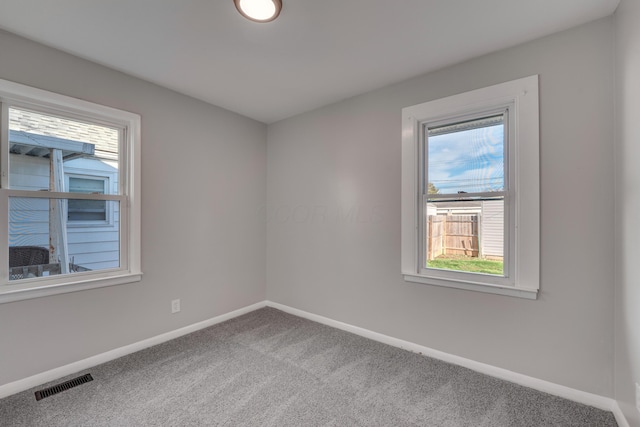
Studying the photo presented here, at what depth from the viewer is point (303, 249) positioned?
339 centimetres

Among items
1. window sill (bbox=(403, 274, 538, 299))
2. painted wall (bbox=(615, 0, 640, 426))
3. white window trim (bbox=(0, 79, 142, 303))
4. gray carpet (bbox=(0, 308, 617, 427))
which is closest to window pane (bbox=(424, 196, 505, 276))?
window sill (bbox=(403, 274, 538, 299))

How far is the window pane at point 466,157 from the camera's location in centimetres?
222

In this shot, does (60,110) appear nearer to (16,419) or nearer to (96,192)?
Answer: (96,192)

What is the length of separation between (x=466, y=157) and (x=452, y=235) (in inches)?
26.0

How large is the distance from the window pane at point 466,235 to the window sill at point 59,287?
264 centimetres

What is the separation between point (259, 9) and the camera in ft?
5.47

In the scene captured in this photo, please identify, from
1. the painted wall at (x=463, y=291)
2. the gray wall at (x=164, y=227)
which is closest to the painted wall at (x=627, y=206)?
the painted wall at (x=463, y=291)

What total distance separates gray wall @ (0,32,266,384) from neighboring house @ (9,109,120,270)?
0.79ft

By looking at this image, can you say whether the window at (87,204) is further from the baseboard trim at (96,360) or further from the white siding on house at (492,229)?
the white siding on house at (492,229)

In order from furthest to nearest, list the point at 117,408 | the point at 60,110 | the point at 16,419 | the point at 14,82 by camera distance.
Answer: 1. the point at 60,110
2. the point at 14,82
3. the point at 117,408
4. the point at 16,419

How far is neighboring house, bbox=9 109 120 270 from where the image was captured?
2045mm

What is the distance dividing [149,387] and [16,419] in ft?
2.22

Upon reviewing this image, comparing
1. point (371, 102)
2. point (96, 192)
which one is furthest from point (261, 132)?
point (96, 192)

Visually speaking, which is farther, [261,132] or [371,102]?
[261,132]
